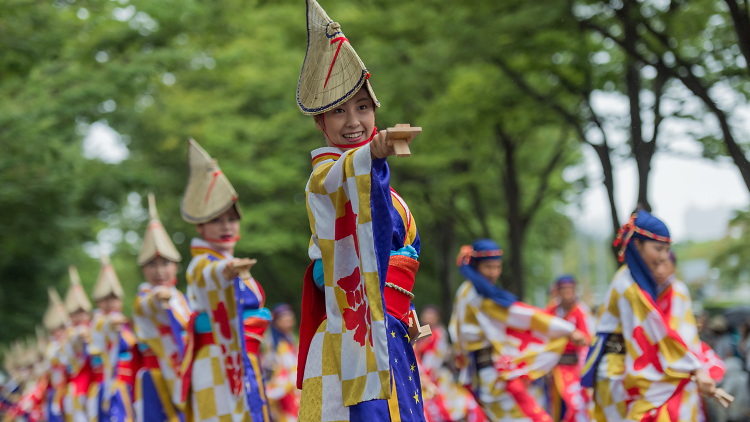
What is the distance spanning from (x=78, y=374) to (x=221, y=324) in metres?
5.99

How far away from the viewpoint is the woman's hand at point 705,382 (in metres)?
4.77

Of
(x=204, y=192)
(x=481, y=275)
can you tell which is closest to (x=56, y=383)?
(x=204, y=192)

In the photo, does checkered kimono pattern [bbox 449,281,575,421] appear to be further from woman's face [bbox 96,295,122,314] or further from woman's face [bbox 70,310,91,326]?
woman's face [bbox 70,310,91,326]

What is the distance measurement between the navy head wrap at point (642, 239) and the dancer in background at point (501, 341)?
1.55 metres

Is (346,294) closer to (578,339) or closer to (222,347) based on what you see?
(222,347)

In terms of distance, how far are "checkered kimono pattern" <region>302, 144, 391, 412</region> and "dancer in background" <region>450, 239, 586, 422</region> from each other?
13.4 feet

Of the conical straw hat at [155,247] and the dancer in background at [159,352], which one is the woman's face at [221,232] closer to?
the dancer in background at [159,352]

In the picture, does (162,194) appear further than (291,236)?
Yes

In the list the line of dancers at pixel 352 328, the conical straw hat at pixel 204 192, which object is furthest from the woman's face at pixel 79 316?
the conical straw hat at pixel 204 192

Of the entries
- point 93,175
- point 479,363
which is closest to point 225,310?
point 479,363

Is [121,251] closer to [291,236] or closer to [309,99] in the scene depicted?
[291,236]

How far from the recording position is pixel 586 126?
38.2 feet

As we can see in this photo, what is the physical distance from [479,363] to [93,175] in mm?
10087

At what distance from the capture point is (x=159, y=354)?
22.6 ft
